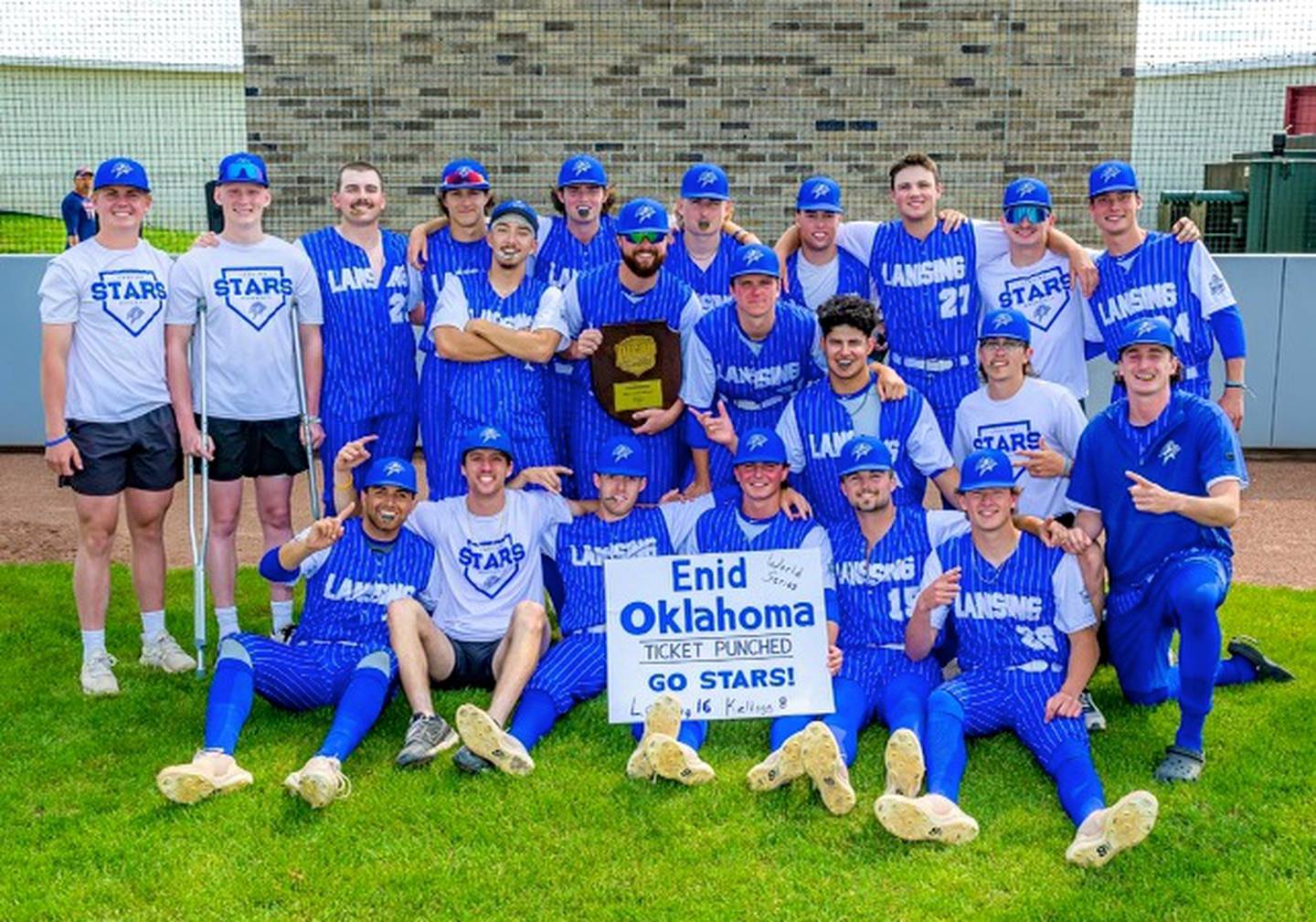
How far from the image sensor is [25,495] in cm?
1089

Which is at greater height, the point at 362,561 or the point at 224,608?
the point at 362,561

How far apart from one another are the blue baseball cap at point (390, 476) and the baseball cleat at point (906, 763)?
7.88 ft

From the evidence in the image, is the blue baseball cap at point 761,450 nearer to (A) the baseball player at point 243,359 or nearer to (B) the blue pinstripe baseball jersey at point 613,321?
(B) the blue pinstripe baseball jersey at point 613,321

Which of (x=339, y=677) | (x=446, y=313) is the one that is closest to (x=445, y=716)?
(x=339, y=677)

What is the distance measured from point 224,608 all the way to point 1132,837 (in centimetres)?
443

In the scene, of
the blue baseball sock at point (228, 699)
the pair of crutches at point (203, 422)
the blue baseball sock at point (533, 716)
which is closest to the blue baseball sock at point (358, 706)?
the blue baseball sock at point (228, 699)

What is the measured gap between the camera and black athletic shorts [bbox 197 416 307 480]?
22.2 ft

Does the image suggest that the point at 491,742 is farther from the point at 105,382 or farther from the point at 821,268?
the point at 821,268

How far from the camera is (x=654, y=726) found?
553cm

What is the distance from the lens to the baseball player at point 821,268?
6.88 m

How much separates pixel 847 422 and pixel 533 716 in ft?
6.28

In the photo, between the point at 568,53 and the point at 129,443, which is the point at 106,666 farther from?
the point at 568,53

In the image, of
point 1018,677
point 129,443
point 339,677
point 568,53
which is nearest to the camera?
point 1018,677

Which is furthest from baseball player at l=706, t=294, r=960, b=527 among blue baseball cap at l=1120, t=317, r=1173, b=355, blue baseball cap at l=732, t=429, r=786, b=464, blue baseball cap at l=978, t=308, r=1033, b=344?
blue baseball cap at l=1120, t=317, r=1173, b=355
